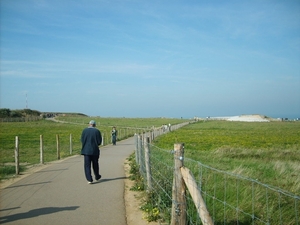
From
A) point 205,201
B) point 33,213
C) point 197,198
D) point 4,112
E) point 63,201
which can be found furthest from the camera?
point 4,112

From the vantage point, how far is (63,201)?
→ 710 cm

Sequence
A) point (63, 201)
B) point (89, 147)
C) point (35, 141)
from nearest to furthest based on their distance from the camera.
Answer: point (63, 201)
point (89, 147)
point (35, 141)

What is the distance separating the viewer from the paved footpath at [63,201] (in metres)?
5.86

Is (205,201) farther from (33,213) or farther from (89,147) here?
(89,147)

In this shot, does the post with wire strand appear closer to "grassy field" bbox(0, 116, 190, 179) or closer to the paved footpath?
the paved footpath

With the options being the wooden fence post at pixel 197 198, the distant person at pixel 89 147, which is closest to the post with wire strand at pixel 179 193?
the wooden fence post at pixel 197 198

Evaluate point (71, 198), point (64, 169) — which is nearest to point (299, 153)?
point (64, 169)

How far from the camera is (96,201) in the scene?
278 inches

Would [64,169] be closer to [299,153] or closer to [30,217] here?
[30,217]

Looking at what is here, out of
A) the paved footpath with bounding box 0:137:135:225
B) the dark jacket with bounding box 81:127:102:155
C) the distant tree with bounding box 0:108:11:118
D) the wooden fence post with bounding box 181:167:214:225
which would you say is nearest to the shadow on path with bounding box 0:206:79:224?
the paved footpath with bounding box 0:137:135:225

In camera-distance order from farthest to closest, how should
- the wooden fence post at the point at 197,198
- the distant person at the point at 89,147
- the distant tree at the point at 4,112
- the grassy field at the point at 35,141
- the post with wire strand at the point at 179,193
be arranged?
the distant tree at the point at 4,112 < the grassy field at the point at 35,141 < the distant person at the point at 89,147 < the post with wire strand at the point at 179,193 < the wooden fence post at the point at 197,198

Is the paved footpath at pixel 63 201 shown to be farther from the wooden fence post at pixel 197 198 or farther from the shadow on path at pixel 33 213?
the wooden fence post at pixel 197 198

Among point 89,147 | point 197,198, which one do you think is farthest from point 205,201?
point 89,147

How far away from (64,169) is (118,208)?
634 cm
